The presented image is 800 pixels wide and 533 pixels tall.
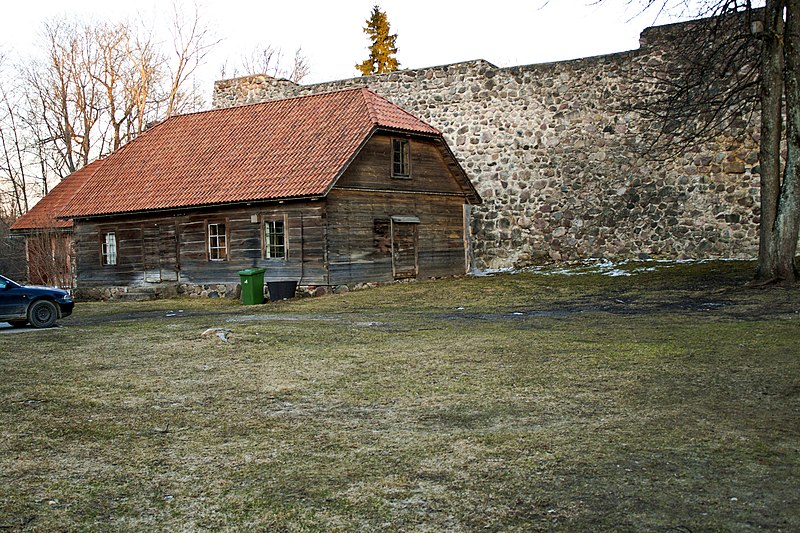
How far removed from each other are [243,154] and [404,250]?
6021mm

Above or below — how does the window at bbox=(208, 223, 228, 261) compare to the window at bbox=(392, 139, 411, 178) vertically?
below

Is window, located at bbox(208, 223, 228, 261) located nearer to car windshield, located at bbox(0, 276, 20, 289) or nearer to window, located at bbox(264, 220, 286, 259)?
window, located at bbox(264, 220, 286, 259)

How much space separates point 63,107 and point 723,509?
45.5 m

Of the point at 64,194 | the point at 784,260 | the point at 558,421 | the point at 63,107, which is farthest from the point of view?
the point at 63,107

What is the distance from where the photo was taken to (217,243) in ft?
85.5

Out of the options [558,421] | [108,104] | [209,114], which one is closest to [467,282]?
[209,114]

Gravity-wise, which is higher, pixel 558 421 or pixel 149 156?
pixel 149 156

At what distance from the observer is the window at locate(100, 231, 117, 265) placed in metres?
28.8

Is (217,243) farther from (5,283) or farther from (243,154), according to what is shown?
(5,283)

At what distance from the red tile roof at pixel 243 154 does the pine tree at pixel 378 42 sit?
1155 inches

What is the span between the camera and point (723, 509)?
491 centimetres

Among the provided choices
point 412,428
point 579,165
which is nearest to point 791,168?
point 579,165

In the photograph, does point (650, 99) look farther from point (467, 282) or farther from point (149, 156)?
point (149, 156)

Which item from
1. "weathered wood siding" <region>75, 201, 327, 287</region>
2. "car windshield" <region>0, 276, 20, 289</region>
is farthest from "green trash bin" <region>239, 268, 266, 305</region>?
"car windshield" <region>0, 276, 20, 289</region>
